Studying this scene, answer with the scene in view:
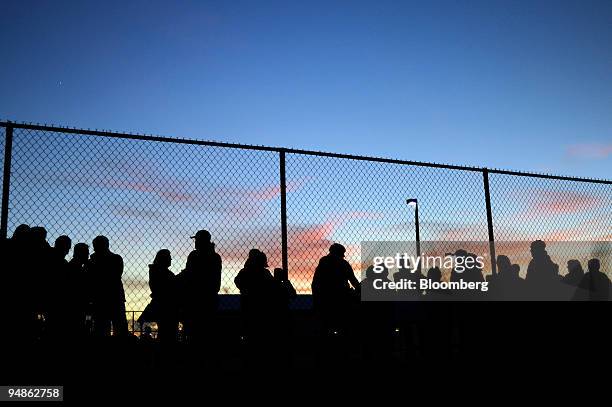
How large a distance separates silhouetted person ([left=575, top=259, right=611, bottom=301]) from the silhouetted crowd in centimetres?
2

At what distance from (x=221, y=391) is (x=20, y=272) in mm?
2324

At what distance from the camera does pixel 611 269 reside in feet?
25.9

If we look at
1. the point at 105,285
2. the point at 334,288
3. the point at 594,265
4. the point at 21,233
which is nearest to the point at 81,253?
the point at 105,285

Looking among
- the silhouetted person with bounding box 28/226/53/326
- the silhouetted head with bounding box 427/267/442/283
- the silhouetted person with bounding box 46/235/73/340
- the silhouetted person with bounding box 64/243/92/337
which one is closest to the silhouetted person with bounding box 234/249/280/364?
the silhouetted person with bounding box 64/243/92/337

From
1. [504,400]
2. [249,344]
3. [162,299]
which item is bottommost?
[504,400]

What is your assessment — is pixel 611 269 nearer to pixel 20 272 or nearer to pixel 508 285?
pixel 508 285

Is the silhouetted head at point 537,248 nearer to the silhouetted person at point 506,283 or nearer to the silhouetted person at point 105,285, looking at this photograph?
the silhouetted person at point 506,283

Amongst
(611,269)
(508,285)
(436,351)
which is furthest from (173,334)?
(611,269)

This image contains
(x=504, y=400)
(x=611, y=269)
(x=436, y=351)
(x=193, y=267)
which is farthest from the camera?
(x=611, y=269)

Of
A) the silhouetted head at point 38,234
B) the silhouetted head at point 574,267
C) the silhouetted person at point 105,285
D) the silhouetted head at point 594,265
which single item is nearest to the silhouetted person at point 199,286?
the silhouetted person at point 105,285

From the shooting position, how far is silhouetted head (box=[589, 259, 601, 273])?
24.7ft

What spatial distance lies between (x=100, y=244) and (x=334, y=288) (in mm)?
2897

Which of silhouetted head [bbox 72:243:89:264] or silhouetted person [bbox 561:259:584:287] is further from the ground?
silhouetted head [bbox 72:243:89:264]

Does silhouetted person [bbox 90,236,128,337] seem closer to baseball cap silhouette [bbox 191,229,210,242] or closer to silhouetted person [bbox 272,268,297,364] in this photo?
baseball cap silhouette [bbox 191,229,210,242]
